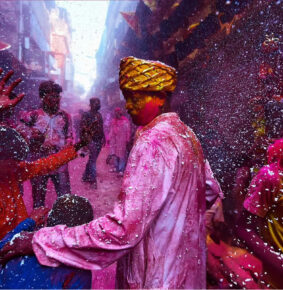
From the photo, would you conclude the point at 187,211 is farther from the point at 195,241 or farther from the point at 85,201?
the point at 85,201

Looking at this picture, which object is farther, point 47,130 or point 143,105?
point 47,130

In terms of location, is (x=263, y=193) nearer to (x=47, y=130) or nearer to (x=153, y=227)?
(x=153, y=227)

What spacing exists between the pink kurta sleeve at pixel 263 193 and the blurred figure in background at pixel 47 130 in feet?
9.29

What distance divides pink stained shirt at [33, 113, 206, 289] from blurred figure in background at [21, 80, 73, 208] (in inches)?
118

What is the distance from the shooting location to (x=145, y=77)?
1.29 meters

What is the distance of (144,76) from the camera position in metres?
1.29

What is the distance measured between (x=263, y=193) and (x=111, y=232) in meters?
1.81

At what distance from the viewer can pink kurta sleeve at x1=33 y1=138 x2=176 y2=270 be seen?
0.96 m

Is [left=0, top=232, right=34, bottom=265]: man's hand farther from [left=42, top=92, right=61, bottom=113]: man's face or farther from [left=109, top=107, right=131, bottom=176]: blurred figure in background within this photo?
[left=109, top=107, right=131, bottom=176]: blurred figure in background

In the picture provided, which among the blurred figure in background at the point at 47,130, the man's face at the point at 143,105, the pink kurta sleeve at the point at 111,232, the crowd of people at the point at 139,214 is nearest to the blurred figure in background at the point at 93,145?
the blurred figure in background at the point at 47,130

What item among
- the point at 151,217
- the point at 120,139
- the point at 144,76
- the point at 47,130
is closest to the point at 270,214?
the point at 151,217

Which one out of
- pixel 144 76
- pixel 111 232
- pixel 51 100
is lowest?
pixel 51 100

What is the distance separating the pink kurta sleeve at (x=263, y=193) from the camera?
2189 millimetres

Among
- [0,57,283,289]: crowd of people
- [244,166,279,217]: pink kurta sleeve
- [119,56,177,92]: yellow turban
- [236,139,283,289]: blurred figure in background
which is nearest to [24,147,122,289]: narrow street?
[0,57,283,289]: crowd of people
